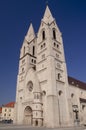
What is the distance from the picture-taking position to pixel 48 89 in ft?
90.4

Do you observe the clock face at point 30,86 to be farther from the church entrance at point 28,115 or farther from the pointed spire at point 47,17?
the pointed spire at point 47,17

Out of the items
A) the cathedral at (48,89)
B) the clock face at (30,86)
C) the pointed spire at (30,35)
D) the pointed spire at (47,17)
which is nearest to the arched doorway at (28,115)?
the cathedral at (48,89)

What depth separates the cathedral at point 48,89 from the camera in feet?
88.1

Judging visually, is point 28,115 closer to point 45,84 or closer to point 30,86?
point 30,86

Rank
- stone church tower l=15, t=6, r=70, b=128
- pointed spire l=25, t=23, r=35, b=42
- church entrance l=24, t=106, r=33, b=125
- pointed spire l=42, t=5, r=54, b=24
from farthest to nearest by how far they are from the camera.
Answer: pointed spire l=25, t=23, r=35, b=42 < pointed spire l=42, t=5, r=54, b=24 < church entrance l=24, t=106, r=33, b=125 < stone church tower l=15, t=6, r=70, b=128

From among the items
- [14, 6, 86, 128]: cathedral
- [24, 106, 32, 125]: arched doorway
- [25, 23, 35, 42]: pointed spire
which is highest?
[25, 23, 35, 42]: pointed spire

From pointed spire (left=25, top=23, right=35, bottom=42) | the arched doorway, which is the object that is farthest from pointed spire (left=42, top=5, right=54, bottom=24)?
the arched doorway

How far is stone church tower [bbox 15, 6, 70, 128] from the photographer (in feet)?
87.4

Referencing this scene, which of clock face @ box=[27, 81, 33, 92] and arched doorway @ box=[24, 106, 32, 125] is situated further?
clock face @ box=[27, 81, 33, 92]

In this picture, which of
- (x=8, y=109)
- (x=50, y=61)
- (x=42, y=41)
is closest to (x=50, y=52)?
(x=50, y=61)

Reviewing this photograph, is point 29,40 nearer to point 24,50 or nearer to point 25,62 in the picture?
point 24,50

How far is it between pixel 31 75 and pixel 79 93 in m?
15.7

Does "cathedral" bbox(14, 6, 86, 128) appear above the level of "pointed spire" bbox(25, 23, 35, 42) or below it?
below

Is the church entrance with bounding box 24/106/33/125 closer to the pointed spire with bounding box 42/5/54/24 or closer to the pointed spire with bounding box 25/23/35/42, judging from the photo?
the pointed spire with bounding box 25/23/35/42
